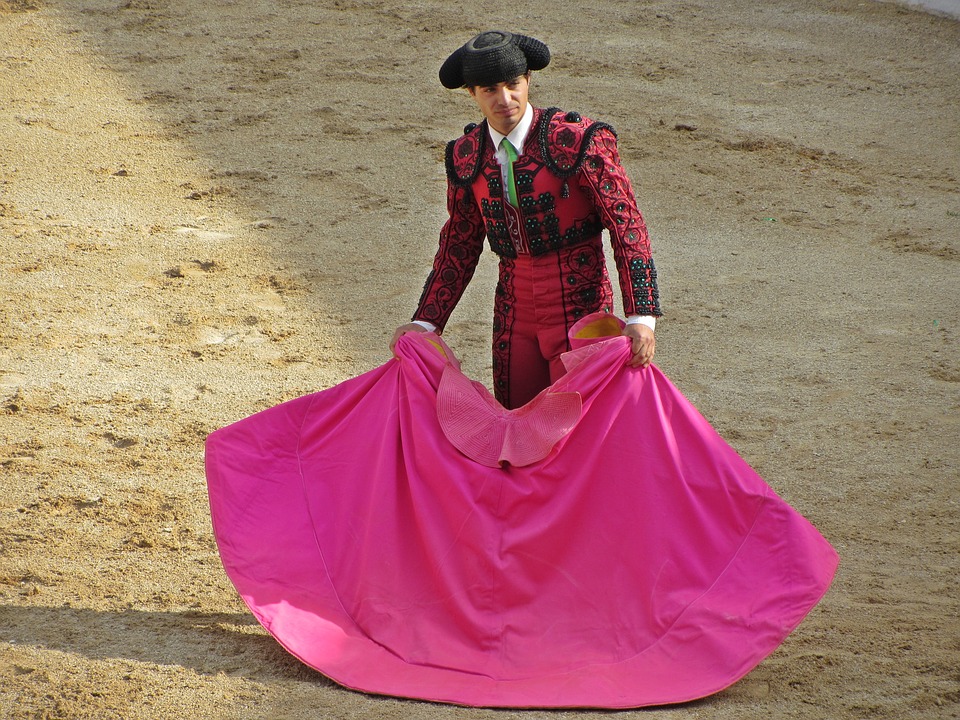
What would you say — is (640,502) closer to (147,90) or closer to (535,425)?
(535,425)

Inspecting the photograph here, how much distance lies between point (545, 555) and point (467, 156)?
96 cm

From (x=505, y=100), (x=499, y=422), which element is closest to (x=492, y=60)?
(x=505, y=100)

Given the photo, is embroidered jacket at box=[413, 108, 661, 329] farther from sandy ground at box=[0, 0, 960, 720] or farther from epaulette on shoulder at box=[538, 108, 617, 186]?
sandy ground at box=[0, 0, 960, 720]

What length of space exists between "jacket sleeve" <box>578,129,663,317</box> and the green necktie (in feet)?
0.52

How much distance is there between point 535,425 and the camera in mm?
2660

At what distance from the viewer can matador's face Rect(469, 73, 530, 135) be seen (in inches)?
101

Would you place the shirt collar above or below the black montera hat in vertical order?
below

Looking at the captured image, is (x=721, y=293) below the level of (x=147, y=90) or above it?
below

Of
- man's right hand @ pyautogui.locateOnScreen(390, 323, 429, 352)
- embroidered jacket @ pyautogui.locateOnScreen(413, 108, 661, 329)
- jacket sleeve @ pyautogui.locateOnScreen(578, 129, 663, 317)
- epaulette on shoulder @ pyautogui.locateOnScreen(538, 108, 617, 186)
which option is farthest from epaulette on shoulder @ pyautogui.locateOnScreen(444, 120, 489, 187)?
man's right hand @ pyautogui.locateOnScreen(390, 323, 429, 352)

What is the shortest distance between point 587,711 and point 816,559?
0.62m

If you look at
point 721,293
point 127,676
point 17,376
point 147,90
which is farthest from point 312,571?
point 147,90

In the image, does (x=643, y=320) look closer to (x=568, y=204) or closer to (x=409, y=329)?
(x=568, y=204)

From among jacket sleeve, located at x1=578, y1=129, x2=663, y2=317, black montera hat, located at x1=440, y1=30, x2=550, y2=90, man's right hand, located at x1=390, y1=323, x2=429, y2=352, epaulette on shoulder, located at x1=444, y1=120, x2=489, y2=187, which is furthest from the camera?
man's right hand, located at x1=390, y1=323, x2=429, y2=352

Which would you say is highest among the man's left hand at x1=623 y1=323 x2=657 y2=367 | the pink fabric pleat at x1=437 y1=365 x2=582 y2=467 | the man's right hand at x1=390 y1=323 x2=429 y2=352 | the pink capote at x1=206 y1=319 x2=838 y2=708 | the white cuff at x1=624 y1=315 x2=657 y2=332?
the white cuff at x1=624 y1=315 x2=657 y2=332
